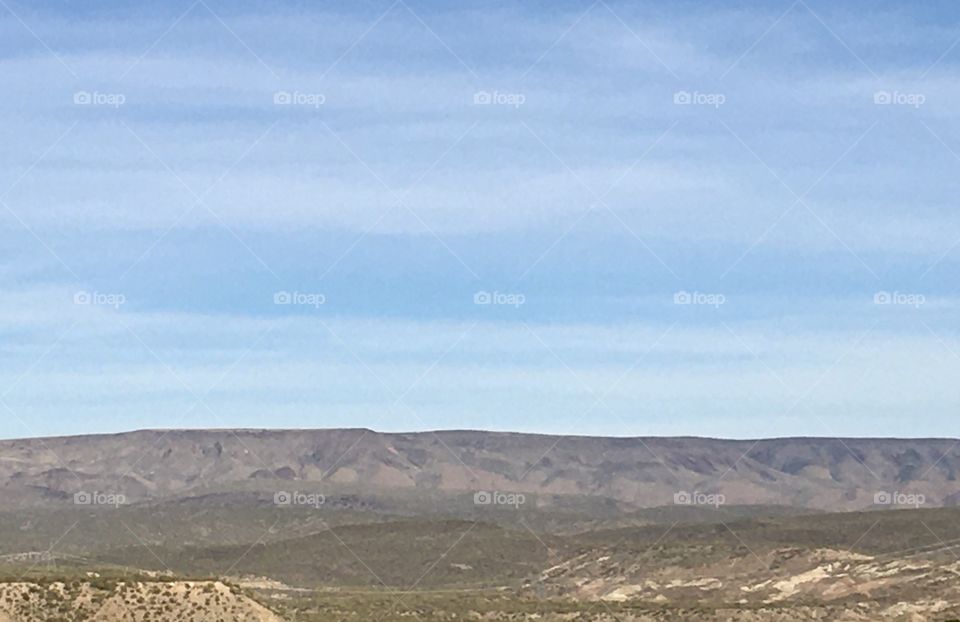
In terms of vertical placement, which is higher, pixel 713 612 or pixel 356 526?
pixel 356 526

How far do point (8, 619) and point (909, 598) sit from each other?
233ft

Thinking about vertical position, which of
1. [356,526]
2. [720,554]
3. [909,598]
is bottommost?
[909,598]

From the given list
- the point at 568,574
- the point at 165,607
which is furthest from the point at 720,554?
the point at 165,607

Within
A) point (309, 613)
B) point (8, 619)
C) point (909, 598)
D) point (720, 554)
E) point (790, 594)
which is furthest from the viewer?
point (720, 554)

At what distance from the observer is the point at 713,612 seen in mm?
109000

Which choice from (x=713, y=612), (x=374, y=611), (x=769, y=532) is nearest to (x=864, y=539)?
(x=769, y=532)

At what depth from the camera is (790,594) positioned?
433 ft

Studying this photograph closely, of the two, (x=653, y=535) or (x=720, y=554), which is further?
(x=653, y=535)

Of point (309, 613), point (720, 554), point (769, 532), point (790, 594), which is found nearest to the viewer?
point (309, 613)

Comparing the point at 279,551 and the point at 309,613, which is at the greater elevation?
the point at 279,551

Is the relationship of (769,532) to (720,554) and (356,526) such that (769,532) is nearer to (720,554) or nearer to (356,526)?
(720,554)

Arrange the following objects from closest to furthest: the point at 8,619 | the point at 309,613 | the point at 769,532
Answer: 1. the point at 8,619
2. the point at 309,613
3. the point at 769,532

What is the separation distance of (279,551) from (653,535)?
43.3m

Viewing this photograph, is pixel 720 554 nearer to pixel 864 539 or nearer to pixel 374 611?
pixel 864 539
